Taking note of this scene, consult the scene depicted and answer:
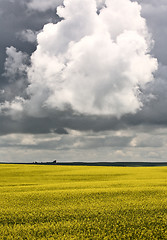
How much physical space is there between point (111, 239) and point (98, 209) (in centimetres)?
407

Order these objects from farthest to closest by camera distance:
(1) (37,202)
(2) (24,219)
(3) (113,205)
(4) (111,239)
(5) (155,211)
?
(1) (37,202) < (3) (113,205) < (5) (155,211) < (2) (24,219) < (4) (111,239)

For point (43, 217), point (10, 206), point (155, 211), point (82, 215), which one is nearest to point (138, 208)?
point (155, 211)

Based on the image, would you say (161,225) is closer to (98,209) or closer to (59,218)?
(98,209)

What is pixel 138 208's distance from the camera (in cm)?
1415

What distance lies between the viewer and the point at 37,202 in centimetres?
1673

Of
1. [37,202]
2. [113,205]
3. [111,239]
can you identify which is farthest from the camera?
[37,202]

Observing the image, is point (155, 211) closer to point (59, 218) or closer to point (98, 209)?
point (98, 209)

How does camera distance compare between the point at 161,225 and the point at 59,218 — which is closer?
the point at 161,225

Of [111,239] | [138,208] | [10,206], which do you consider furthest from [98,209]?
[10,206]

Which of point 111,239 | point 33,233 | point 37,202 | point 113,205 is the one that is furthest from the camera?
point 37,202

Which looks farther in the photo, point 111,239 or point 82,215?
point 82,215

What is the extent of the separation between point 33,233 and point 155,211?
6.89m

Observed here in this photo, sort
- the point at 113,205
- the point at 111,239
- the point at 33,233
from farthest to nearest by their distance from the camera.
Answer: the point at 113,205
the point at 33,233
the point at 111,239

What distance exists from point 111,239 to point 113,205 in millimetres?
5134
